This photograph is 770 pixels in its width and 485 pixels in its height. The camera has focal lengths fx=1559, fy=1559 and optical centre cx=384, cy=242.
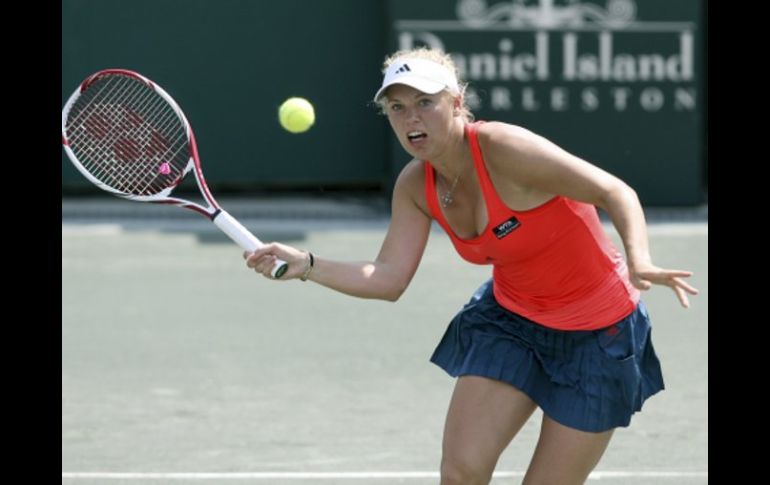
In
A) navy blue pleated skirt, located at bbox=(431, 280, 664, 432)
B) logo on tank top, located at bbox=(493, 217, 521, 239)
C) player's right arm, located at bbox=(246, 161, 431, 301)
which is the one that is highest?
logo on tank top, located at bbox=(493, 217, 521, 239)

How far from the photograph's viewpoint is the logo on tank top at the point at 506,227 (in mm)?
4012

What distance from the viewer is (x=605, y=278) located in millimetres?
4188

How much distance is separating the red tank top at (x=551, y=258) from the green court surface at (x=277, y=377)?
1.28 meters

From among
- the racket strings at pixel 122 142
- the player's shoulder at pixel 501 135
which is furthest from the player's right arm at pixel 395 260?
the racket strings at pixel 122 142

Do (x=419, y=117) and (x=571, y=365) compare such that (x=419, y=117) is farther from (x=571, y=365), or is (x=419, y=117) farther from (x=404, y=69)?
(x=571, y=365)

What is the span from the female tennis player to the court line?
1.14 m

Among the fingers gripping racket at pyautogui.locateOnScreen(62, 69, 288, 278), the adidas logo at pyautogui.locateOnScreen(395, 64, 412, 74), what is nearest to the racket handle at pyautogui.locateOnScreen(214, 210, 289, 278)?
the fingers gripping racket at pyautogui.locateOnScreen(62, 69, 288, 278)

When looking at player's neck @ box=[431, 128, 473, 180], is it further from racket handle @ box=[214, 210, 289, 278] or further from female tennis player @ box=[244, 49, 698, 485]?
Result: racket handle @ box=[214, 210, 289, 278]

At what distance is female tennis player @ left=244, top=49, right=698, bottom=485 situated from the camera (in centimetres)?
397

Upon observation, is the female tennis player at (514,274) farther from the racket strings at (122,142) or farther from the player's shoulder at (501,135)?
the racket strings at (122,142)

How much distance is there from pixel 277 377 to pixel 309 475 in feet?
4.62
